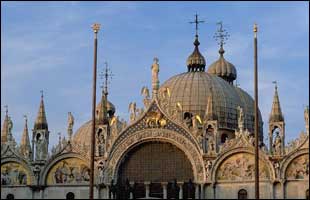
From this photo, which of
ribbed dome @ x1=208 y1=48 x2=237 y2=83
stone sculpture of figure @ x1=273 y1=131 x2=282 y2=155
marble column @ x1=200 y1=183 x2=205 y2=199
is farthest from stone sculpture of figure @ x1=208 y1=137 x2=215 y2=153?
ribbed dome @ x1=208 y1=48 x2=237 y2=83

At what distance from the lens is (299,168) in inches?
1788

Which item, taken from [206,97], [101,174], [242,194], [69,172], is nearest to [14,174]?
[69,172]

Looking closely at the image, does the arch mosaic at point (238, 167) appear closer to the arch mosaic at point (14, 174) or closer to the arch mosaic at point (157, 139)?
the arch mosaic at point (157, 139)

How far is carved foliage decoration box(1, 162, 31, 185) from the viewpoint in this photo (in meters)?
48.9

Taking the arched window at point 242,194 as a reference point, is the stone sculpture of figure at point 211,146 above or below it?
above

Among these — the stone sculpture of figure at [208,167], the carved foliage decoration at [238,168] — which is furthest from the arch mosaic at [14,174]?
the carved foliage decoration at [238,168]

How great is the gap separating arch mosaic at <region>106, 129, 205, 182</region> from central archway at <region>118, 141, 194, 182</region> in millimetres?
333

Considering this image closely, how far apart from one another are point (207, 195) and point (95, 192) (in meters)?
6.39

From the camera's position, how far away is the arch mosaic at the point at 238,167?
1810 inches

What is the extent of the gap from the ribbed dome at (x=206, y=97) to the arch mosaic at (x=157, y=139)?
8.31m

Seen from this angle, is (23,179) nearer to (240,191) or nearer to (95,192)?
(95,192)

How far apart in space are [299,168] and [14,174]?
53.2ft

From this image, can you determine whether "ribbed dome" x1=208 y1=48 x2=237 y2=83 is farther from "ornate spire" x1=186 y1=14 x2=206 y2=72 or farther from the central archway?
the central archway

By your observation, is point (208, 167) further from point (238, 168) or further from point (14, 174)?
point (14, 174)
